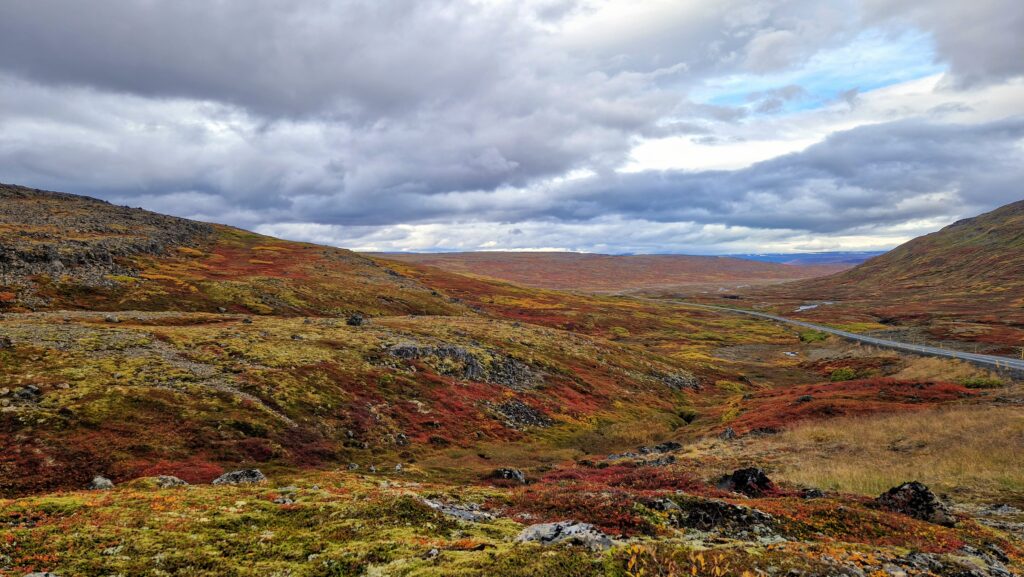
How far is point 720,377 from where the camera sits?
287 feet

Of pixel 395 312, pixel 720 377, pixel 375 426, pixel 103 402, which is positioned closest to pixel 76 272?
pixel 395 312

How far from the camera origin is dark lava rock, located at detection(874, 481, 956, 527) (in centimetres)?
1686

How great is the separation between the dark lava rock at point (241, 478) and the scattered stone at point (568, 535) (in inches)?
558

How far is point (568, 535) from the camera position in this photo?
1256cm

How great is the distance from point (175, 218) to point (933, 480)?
19115 cm

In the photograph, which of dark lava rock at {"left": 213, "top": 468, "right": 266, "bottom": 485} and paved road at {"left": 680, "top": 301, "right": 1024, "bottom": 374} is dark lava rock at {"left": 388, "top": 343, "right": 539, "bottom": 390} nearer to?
dark lava rock at {"left": 213, "top": 468, "right": 266, "bottom": 485}

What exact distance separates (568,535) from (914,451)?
2834 cm

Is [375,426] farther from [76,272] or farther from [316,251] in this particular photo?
[316,251]

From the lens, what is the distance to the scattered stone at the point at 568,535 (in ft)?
38.7

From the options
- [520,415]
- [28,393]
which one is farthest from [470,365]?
[28,393]

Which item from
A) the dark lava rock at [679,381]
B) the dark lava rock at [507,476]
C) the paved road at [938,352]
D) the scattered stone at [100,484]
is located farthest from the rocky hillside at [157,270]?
the paved road at [938,352]

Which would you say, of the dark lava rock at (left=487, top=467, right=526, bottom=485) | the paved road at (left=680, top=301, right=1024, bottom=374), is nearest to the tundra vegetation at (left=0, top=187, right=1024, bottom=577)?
the dark lava rock at (left=487, top=467, right=526, bottom=485)

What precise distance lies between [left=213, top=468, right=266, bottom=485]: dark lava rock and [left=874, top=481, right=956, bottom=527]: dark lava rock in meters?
26.3

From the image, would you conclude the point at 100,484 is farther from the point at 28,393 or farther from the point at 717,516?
the point at 717,516
